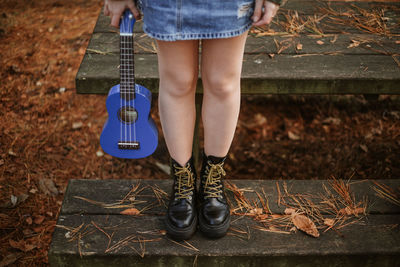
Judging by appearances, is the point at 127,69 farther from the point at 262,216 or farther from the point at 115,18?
the point at 262,216

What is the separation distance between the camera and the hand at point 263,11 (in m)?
1.18

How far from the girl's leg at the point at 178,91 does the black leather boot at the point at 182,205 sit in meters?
0.05

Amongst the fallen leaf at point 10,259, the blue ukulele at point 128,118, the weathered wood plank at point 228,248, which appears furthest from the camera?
the fallen leaf at point 10,259

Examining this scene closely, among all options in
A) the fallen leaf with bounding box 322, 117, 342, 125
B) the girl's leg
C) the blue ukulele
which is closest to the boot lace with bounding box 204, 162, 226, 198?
the girl's leg

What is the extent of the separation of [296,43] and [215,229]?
1.18 meters

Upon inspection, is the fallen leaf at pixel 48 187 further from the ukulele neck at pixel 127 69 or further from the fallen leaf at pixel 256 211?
the fallen leaf at pixel 256 211

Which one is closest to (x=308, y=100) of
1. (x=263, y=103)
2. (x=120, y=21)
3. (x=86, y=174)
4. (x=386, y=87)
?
(x=263, y=103)

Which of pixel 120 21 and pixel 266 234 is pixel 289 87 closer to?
pixel 266 234

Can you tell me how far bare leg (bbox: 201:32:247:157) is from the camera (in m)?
1.29

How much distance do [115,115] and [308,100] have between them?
196 centimetres

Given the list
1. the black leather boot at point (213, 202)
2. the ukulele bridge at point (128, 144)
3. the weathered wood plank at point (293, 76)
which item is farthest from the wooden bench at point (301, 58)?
the black leather boot at point (213, 202)

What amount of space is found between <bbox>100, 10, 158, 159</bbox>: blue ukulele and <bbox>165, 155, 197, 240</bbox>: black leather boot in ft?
0.69

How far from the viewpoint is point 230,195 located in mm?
1748

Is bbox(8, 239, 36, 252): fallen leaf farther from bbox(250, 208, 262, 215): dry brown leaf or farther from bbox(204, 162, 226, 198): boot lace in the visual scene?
bbox(250, 208, 262, 215): dry brown leaf
